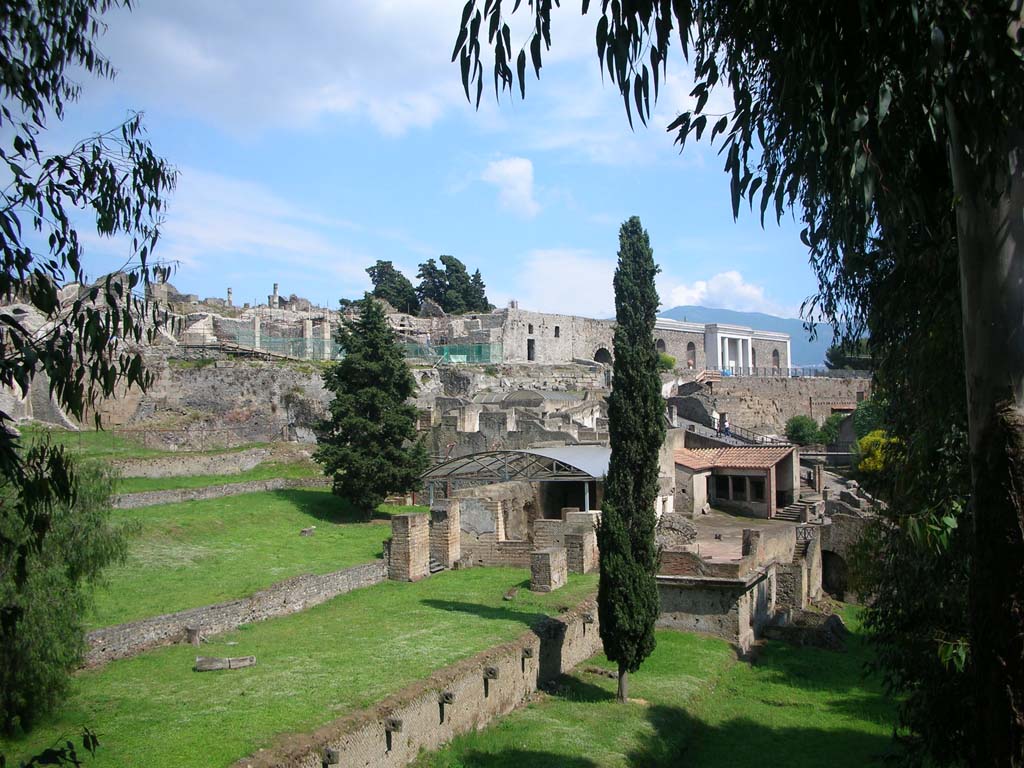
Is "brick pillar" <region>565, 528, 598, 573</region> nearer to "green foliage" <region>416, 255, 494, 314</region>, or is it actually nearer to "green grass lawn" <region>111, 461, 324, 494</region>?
"green grass lawn" <region>111, 461, 324, 494</region>

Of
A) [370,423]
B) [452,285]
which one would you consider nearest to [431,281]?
[452,285]

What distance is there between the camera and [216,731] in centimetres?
882

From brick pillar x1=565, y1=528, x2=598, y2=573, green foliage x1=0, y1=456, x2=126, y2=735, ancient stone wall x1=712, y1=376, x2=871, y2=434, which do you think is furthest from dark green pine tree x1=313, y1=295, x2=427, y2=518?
ancient stone wall x1=712, y1=376, x2=871, y2=434

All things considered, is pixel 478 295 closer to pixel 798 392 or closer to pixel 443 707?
pixel 798 392

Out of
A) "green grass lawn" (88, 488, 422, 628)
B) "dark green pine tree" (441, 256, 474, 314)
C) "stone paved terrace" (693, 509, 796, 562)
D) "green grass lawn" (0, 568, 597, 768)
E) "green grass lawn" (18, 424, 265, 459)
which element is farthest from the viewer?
"dark green pine tree" (441, 256, 474, 314)

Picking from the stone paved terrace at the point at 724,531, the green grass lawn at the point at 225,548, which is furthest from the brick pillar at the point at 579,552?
the green grass lawn at the point at 225,548

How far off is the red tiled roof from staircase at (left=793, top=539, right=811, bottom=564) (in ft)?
15.7

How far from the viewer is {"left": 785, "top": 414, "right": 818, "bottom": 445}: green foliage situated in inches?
1781

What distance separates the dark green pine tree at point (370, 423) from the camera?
2472 centimetres

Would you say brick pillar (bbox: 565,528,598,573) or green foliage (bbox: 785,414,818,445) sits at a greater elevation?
green foliage (bbox: 785,414,818,445)

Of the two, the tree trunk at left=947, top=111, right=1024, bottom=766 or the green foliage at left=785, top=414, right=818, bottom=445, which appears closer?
the tree trunk at left=947, top=111, right=1024, bottom=766

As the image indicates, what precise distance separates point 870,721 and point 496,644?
676 centimetres

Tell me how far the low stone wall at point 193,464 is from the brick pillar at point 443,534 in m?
10.4

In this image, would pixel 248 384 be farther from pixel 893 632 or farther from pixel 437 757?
pixel 893 632
